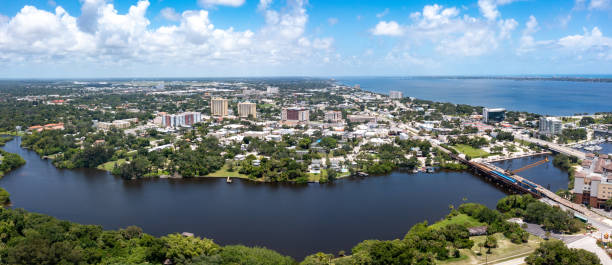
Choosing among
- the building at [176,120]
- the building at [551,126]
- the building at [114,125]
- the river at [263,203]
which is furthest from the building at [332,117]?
the river at [263,203]

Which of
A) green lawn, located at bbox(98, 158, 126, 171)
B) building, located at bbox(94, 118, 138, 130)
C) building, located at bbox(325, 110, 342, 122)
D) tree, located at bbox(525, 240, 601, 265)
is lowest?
green lawn, located at bbox(98, 158, 126, 171)

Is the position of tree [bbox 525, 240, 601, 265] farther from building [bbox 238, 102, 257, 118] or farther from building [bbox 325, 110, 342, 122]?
building [bbox 238, 102, 257, 118]

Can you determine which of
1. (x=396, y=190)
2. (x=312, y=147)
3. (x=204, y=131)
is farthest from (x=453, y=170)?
(x=204, y=131)

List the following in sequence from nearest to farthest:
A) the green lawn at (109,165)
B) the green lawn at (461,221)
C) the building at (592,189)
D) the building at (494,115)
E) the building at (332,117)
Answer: the green lawn at (461,221) → the building at (592,189) → the green lawn at (109,165) → the building at (494,115) → the building at (332,117)

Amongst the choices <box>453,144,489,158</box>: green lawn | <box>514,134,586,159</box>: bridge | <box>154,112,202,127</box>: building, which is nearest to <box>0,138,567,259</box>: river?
<box>453,144,489,158</box>: green lawn

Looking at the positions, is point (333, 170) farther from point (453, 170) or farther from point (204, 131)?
point (204, 131)

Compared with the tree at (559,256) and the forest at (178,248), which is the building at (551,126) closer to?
the forest at (178,248)
